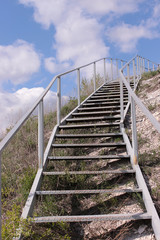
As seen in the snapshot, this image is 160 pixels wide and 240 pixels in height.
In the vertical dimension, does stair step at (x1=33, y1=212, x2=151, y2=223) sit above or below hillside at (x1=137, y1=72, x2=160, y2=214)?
below

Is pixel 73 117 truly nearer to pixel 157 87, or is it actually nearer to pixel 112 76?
pixel 157 87

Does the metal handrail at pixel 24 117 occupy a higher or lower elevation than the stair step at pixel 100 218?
higher

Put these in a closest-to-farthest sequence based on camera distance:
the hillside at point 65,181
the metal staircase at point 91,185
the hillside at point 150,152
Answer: the hillside at point 65,181 < the metal staircase at point 91,185 < the hillside at point 150,152

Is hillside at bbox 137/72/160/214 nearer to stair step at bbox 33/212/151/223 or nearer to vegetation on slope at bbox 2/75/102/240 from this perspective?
stair step at bbox 33/212/151/223

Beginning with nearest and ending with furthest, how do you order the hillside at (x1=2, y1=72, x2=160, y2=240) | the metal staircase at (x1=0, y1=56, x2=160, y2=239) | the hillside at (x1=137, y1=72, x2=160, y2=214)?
1. the hillside at (x1=2, y1=72, x2=160, y2=240)
2. the metal staircase at (x1=0, y1=56, x2=160, y2=239)
3. the hillside at (x1=137, y1=72, x2=160, y2=214)

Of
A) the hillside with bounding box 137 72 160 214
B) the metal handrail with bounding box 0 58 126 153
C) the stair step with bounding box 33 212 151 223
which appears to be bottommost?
the stair step with bounding box 33 212 151 223

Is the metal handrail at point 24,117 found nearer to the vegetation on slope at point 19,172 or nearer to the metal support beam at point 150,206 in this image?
the vegetation on slope at point 19,172

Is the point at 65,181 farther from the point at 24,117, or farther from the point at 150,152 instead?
the point at 150,152

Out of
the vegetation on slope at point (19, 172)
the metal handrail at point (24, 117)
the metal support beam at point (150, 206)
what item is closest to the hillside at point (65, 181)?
the vegetation on slope at point (19, 172)

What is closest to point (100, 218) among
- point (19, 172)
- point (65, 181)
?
point (65, 181)

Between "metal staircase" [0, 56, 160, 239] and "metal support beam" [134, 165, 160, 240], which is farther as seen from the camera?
"metal staircase" [0, 56, 160, 239]

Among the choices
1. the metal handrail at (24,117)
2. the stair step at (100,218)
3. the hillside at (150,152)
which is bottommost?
the stair step at (100,218)

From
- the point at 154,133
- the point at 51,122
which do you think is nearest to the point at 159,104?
the point at 154,133

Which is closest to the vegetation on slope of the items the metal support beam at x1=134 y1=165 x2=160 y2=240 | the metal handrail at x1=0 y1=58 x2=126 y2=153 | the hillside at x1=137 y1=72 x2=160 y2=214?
the metal handrail at x1=0 y1=58 x2=126 y2=153
